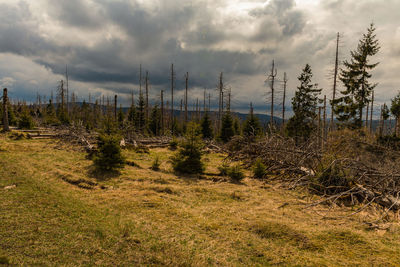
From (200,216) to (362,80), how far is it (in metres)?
25.5

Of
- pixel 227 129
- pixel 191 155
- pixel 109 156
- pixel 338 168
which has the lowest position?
pixel 191 155

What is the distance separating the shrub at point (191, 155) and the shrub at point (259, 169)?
3.44 m

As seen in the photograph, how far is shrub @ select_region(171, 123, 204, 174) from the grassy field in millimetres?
3499

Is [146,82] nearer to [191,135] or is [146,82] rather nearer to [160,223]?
[191,135]

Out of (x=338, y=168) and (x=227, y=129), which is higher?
(x=227, y=129)

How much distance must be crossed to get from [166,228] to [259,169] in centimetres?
817

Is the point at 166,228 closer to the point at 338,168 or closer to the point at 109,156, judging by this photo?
the point at 338,168

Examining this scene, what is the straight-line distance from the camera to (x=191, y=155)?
12859mm

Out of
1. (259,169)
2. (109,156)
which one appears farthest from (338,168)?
(109,156)

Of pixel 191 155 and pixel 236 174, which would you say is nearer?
pixel 236 174

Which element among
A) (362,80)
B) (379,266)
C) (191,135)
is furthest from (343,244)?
(362,80)

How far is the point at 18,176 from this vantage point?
27.1ft

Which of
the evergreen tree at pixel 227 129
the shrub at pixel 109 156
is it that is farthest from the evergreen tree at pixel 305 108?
the shrub at pixel 109 156

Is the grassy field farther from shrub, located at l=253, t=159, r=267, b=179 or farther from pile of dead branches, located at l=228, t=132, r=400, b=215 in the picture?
shrub, located at l=253, t=159, r=267, b=179
